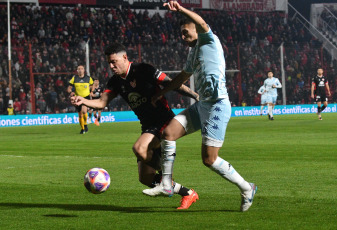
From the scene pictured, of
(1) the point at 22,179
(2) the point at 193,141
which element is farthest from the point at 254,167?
(2) the point at 193,141

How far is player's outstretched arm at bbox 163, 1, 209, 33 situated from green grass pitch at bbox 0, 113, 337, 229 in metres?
2.01

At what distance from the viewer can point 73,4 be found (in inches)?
1763

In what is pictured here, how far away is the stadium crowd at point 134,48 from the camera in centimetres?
3250

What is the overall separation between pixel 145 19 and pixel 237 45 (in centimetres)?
854

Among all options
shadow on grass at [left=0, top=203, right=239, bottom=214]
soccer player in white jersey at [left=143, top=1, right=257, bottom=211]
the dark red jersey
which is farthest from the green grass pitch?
the dark red jersey

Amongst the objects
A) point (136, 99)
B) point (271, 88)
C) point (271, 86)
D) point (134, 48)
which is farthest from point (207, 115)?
point (134, 48)

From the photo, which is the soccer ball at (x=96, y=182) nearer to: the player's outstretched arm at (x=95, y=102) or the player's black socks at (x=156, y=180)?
the player's black socks at (x=156, y=180)

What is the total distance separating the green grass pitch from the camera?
664cm

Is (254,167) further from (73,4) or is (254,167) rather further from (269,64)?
(73,4)

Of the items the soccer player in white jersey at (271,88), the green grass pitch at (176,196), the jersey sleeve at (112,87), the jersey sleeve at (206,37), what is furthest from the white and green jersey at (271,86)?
the jersey sleeve at (206,37)

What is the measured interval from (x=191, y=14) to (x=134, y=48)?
96.4ft

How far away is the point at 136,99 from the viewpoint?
7.81 metres

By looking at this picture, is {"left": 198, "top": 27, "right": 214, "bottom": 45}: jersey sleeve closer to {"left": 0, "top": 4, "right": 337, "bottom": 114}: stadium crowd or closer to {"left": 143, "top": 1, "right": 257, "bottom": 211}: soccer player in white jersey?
{"left": 143, "top": 1, "right": 257, "bottom": 211}: soccer player in white jersey

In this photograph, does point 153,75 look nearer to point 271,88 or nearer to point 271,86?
point 271,86
